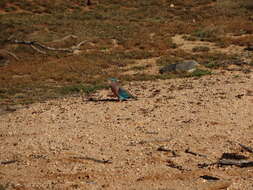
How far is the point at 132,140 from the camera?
7645 mm

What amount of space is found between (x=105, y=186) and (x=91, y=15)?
29550mm

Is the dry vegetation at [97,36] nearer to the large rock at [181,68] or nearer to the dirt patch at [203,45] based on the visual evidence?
the dirt patch at [203,45]

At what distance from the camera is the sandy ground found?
6035 mm

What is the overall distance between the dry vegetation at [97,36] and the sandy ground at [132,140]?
1.50 m

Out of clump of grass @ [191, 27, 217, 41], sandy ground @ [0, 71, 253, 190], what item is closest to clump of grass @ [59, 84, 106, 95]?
sandy ground @ [0, 71, 253, 190]

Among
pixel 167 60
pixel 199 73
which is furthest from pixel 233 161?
pixel 167 60

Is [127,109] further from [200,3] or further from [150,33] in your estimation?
[200,3]

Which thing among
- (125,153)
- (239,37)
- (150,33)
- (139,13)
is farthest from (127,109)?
(139,13)

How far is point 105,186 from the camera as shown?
5.84 m

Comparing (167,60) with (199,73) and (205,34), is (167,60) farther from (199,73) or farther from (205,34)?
(205,34)

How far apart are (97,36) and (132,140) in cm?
1751

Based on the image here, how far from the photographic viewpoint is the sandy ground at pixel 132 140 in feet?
19.8

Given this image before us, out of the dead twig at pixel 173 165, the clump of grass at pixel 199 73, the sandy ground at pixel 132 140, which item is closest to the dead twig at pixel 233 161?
the sandy ground at pixel 132 140

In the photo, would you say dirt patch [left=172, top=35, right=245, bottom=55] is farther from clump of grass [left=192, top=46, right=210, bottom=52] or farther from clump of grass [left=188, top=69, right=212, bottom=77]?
clump of grass [left=188, top=69, right=212, bottom=77]
